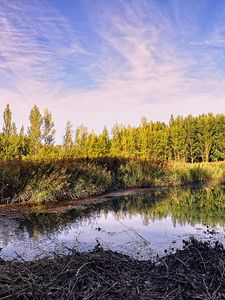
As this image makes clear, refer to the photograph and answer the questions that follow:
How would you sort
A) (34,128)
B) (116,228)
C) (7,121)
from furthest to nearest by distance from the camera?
(7,121), (34,128), (116,228)

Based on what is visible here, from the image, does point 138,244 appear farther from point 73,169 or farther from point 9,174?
point 73,169

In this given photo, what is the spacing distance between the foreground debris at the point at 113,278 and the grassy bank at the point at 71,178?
5.61 metres

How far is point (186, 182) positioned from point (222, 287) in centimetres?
1442

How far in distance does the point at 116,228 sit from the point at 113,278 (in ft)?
11.2

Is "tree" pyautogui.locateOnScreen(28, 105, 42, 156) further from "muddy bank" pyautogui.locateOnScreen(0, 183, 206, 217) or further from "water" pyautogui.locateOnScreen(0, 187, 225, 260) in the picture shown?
"water" pyautogui.locateOnScreen(0, 187, 225, 260)

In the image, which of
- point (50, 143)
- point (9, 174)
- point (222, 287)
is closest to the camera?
point (222, 287)

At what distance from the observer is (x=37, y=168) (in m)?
10.7

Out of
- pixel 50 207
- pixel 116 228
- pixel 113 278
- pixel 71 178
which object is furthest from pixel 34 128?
pixel 113 278

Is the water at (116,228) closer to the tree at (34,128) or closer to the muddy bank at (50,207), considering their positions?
the muddy bank at (50,207)

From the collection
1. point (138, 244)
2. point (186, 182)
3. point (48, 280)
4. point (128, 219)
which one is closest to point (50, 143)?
point (186, 182)

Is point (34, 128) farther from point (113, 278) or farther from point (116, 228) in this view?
point (113, 278)

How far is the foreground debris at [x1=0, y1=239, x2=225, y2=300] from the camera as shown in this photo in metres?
2.97

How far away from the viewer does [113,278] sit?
331 cm

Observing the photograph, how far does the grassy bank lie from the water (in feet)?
4.86
